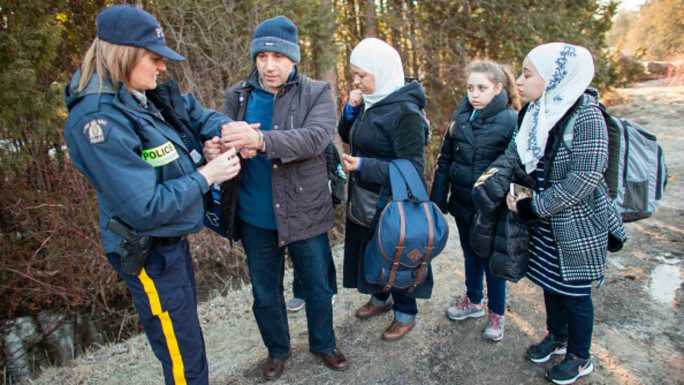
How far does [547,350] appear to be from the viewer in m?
2.77

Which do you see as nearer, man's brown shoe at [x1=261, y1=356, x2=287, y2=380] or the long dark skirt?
man's brown shoe at [x1=261, y1=356, x2=287, y2=380]

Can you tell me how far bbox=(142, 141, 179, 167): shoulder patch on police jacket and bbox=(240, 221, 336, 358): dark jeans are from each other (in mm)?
778

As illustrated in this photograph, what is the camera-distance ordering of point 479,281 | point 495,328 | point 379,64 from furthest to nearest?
1. point 479,281
2. point 495,328
3. point 379,64

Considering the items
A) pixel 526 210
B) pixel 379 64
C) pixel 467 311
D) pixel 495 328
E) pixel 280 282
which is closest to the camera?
pixel 526 210

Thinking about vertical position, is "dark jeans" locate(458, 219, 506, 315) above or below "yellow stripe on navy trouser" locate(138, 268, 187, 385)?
below

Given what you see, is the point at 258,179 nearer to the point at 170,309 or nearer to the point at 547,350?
the point at 170,309

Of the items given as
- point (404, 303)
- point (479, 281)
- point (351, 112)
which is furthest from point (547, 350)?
point (351, 112)

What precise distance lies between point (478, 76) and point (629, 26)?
40763 mm

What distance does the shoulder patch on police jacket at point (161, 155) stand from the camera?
1.76 meters

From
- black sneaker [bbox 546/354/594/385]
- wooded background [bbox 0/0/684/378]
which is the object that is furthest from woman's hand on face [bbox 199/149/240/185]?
wooded background [bbox 0/0/684/378]

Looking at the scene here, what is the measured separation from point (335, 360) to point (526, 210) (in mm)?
1542

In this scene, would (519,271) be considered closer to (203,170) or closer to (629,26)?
(203,170)

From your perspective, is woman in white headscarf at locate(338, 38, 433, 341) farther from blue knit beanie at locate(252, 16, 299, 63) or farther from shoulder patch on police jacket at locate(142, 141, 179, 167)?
shoulder patch on police jacket at locate(142, 141, 179, 167)

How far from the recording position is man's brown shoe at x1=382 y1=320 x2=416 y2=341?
10.0 ft
